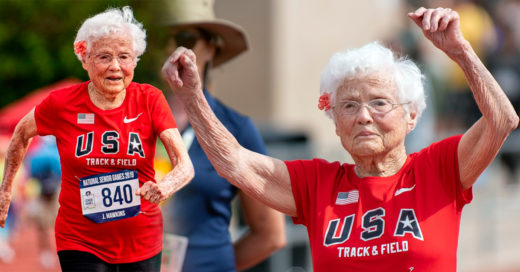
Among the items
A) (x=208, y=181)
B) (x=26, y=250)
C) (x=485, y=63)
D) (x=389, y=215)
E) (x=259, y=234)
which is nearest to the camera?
(x=389, y=215)

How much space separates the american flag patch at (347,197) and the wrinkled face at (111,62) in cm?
102

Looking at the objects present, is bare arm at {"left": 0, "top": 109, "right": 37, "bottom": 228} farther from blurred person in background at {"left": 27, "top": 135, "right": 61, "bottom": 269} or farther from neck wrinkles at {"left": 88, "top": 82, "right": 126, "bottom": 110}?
neck wrinkles at {"left": 88, "top": 82, "right": 126, "bottom": 110}

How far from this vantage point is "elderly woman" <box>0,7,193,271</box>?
2.39 meters

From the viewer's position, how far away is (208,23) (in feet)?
11.7

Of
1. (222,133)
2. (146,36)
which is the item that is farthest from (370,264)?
(146,36)

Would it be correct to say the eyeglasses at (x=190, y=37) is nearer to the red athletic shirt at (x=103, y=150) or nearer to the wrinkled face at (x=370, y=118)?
the wrinkled face at (x=370, y=118)

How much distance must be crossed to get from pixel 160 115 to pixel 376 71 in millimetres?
916

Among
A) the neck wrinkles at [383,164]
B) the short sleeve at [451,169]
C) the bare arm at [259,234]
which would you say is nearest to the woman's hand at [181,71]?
the neck wrinkles at [383,164]

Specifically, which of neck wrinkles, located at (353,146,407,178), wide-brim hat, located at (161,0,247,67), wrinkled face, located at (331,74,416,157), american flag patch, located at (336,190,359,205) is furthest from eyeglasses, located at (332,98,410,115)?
wide-brim hat, located at (161,0,247,67)

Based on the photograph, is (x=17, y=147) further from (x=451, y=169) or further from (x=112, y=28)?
(x=451, y=169)

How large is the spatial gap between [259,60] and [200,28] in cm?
946

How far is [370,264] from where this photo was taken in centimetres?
293

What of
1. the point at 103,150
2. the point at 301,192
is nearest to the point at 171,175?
the point at 103,150

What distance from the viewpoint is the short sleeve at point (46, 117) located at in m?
2.50
